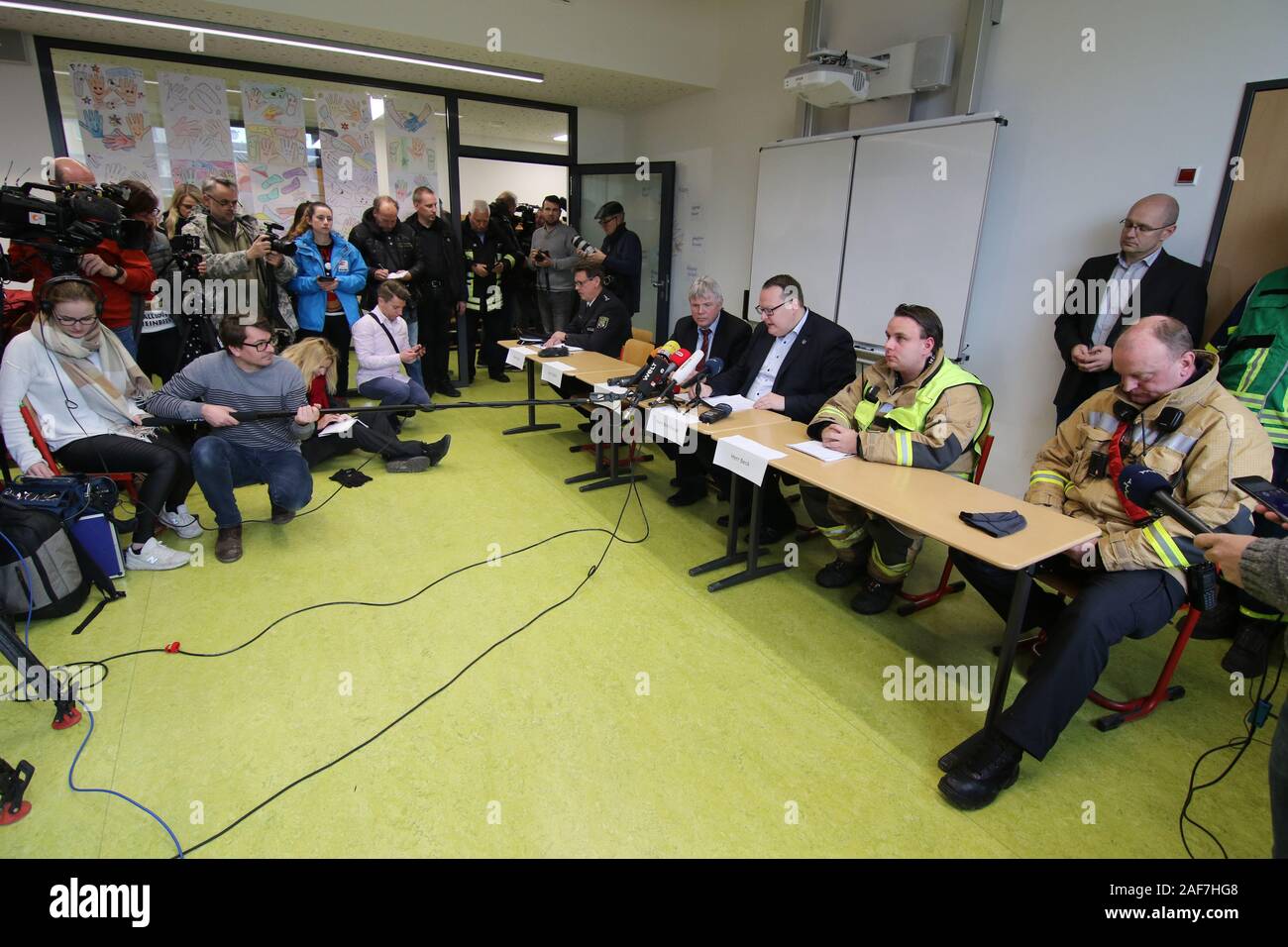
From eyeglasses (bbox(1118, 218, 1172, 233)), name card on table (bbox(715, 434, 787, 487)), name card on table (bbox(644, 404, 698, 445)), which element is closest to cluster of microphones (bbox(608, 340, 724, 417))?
name card on table (bbox(644, 404, 698, 445))

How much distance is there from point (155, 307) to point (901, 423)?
4178 mm

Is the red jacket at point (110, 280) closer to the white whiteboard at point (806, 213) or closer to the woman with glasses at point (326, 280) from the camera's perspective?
the woman with glasses at point (326, 280)

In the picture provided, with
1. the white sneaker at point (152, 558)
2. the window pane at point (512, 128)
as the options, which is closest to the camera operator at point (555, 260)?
the window pane at point (512, 128)

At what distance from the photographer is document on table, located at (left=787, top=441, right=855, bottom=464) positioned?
2444 millimetres

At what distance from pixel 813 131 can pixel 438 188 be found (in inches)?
136

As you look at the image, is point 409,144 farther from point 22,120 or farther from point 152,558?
point 152,558

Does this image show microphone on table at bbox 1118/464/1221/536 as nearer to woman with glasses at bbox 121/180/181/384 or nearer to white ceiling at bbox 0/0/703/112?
woman with glasses at bbox 121/180/181/384

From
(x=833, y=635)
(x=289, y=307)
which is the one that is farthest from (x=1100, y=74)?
(x=289, y=307)

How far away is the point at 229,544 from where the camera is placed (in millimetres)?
2996

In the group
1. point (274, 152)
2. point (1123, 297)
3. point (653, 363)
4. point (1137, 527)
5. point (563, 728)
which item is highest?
point (274, 152)

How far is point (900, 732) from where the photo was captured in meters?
2.07

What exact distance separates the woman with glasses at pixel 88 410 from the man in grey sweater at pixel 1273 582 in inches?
144

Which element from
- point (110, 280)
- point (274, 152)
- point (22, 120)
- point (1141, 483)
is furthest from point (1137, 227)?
point (22, 120)

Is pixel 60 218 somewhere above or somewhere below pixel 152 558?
above
